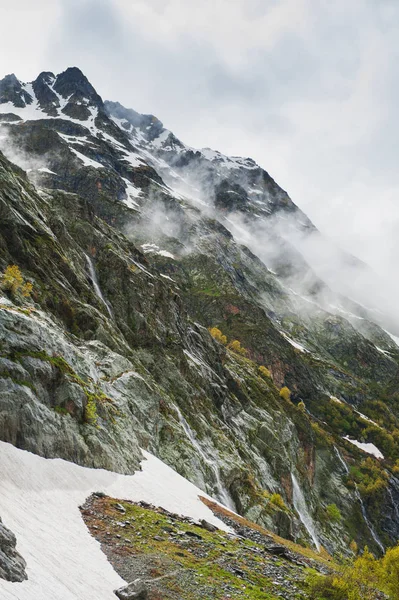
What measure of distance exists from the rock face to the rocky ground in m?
4.51

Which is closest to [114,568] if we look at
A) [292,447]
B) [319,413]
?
[292,447]

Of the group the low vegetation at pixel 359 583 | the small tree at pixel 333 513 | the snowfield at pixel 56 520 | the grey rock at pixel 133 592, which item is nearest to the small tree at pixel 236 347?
the small tree at pixel 333 513

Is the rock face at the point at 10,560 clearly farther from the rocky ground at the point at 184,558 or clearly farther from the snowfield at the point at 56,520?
the rocky ground at the point at 184,558

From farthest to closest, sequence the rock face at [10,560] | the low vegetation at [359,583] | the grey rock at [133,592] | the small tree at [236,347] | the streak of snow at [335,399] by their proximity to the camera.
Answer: the streak of snow at [335,399]
the small tree at [236,347]
the low vegetation at [359,583]
the grey rock at [133,592]
the rock face at [10,560]

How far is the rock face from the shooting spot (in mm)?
12742

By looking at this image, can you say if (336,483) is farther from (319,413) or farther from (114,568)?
(114,568)

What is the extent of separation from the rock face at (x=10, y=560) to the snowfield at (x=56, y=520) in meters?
0.30

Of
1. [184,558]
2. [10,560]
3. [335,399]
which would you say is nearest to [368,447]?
[335,399]

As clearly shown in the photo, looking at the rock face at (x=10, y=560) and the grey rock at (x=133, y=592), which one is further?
the grey rock at (x=133, y=592)

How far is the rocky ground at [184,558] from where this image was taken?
18219mm

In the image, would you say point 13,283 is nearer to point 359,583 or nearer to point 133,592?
point 133,592

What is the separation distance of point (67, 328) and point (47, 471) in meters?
30.9

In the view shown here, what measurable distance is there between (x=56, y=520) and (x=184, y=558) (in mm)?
6579

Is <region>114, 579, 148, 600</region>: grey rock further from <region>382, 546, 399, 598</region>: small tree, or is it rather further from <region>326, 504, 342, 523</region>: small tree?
<region>326, 504, 342, 523</region>: small tree
